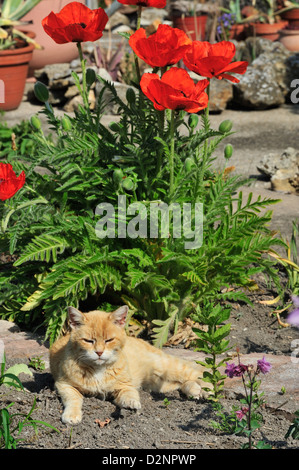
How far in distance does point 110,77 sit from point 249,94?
5.63 feet

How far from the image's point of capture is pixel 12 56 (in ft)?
26.6

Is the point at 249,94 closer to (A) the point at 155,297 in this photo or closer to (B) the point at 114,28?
(B) the point at 114,28

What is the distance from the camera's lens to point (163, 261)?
11.4 feet

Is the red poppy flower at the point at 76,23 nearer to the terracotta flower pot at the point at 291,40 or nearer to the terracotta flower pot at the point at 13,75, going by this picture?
the terracotta flower pot at the point at 13,75

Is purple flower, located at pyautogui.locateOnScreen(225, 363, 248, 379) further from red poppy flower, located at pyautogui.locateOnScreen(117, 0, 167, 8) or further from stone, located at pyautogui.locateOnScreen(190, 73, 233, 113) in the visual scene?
stone, located at pyautogui.locateOnScreen(190, 73, 233, 113)

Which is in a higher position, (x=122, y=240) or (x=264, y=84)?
(x=122, y=240)

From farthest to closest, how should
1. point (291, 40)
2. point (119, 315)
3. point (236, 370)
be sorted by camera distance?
point (291, 40)
point (119, 315)
point (236, 370)

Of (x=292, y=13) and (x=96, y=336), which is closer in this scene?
(x=96, y=336)

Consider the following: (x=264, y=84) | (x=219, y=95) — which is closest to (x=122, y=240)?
(x=219, y=95)

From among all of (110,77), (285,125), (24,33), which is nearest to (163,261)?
(285,125)

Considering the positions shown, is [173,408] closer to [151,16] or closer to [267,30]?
[267,30]

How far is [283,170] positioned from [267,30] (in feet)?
16.6

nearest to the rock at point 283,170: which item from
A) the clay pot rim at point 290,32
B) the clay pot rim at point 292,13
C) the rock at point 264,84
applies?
the rock at point 264,84

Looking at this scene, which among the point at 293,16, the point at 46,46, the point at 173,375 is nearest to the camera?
the point at 173,375
